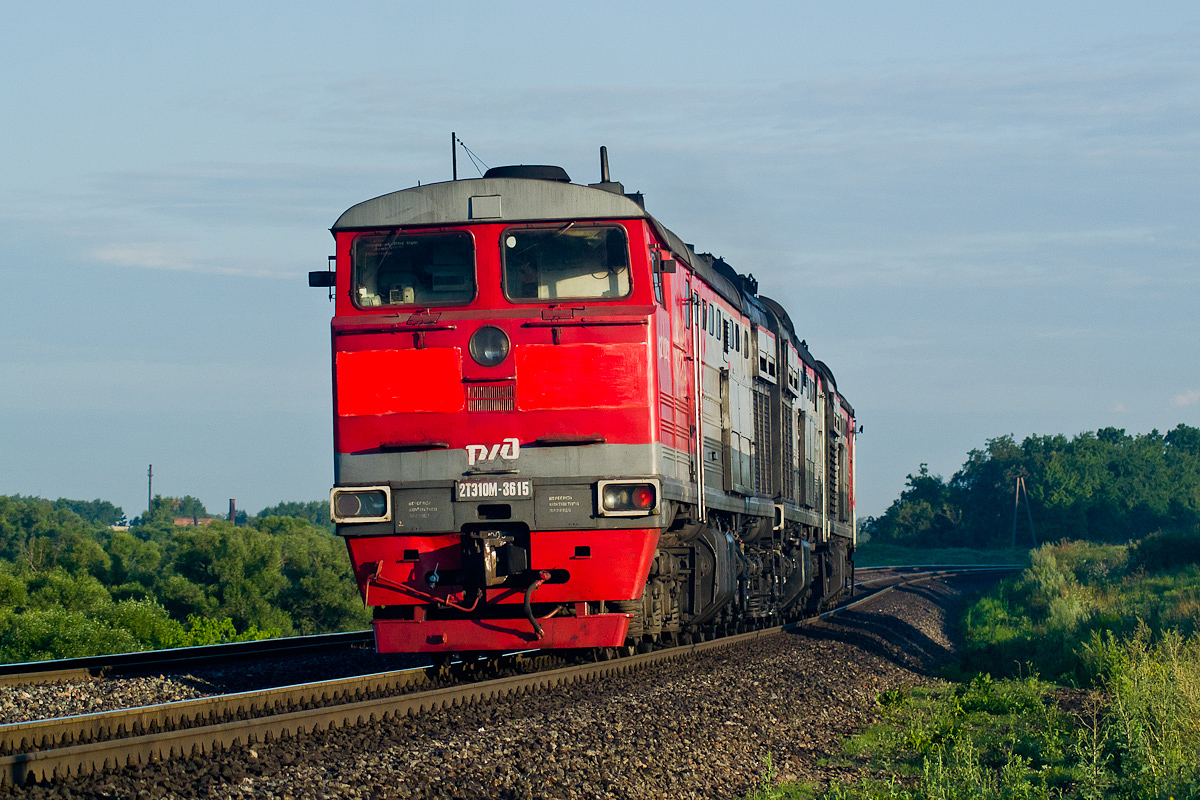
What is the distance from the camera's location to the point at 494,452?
33.9 feet

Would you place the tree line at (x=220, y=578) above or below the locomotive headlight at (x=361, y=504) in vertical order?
below

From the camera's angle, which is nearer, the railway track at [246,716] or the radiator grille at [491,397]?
the railway track at [246,716]

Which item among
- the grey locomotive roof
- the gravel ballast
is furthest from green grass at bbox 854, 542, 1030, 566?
the grey locomotive roof

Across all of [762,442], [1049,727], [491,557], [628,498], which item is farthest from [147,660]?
[1049,727]

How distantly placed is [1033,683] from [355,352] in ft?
27.5

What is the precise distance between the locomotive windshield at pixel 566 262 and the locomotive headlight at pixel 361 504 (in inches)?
80.2

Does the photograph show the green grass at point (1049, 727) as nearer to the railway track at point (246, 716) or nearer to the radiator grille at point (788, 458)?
the railway track at point (246, 716)

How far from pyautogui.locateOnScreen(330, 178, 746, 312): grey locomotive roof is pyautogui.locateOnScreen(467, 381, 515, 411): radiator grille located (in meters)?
1.46

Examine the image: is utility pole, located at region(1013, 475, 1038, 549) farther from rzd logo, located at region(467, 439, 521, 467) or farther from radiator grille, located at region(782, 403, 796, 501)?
rzd logo, located at region(467, 439, 521, 467)

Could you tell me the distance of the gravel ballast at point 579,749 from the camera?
6.36 metres

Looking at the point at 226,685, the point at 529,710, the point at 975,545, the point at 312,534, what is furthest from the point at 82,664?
the point at 975,545

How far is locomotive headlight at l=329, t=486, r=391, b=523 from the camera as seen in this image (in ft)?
33.7

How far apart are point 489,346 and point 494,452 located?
2.95 feet

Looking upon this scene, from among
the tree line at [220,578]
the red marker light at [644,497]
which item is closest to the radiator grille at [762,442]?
the red marker light at [644,497]
